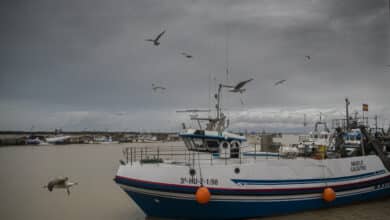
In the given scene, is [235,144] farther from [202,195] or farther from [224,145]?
[202,195]

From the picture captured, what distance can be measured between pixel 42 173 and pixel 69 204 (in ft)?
35.5

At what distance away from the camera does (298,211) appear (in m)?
9.35

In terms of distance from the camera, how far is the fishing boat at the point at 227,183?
823 cm

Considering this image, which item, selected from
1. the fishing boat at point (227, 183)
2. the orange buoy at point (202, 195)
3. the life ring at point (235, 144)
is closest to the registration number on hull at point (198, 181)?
the fishing boat at point (227, 183)

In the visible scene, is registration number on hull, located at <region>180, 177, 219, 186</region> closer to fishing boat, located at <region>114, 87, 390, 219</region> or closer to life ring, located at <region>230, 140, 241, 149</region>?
fishing boat, located at <region>114, 87, 390, 219</region>

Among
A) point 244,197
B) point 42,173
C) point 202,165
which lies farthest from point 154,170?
point 42,173

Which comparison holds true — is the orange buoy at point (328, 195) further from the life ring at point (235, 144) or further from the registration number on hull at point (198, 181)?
the registration number on hull at point (198, 181)

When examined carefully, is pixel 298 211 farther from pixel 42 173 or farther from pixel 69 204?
pixel 42 173

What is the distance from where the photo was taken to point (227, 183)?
834cm

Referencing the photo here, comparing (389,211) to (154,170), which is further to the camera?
(389,211)

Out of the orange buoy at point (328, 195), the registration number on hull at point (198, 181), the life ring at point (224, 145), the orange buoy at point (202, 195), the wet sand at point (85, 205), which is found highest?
the life ring at point (224, 145)

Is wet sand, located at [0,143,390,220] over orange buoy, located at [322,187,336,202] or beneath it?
beneath

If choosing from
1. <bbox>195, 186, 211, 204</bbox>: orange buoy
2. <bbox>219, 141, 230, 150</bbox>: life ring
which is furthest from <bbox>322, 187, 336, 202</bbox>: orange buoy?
<bbox>195, 186, 211, 204</bbox>: orange buoy

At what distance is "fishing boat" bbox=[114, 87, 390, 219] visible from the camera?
823 cm
